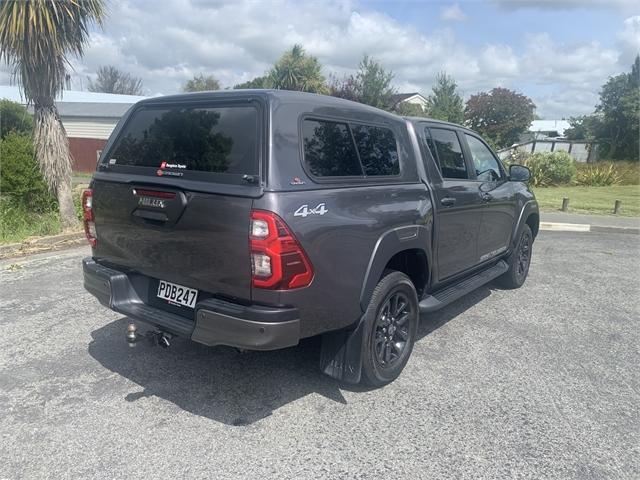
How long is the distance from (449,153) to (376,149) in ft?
4.02

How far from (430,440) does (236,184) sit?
1.90 metres

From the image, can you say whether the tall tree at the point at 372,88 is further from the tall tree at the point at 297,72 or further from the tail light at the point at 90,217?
the tail light at the point at 90,217

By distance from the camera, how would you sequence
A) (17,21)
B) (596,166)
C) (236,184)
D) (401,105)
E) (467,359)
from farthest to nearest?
(401,105), (596,166), (17,21), (467,359), (236,184)

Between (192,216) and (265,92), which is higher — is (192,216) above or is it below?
below

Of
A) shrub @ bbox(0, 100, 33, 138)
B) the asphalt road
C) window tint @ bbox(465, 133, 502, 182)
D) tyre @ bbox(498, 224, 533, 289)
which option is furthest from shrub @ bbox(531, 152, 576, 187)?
shrub @ bbox(0, 100, 33, 138)

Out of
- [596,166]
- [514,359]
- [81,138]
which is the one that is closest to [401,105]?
[596,166]

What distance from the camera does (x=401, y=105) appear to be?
108ft

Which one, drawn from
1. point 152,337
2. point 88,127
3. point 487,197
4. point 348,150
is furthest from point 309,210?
point 88,127

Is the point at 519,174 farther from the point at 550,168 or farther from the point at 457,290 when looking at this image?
the point at 550,168

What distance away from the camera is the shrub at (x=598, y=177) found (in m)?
21.2

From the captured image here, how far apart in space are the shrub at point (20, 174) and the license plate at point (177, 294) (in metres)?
7.22

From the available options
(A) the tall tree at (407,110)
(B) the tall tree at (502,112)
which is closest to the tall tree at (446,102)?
(A) the tall tree at (407,110)

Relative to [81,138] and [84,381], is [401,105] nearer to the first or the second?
[81,138]

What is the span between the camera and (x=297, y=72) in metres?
37.7
